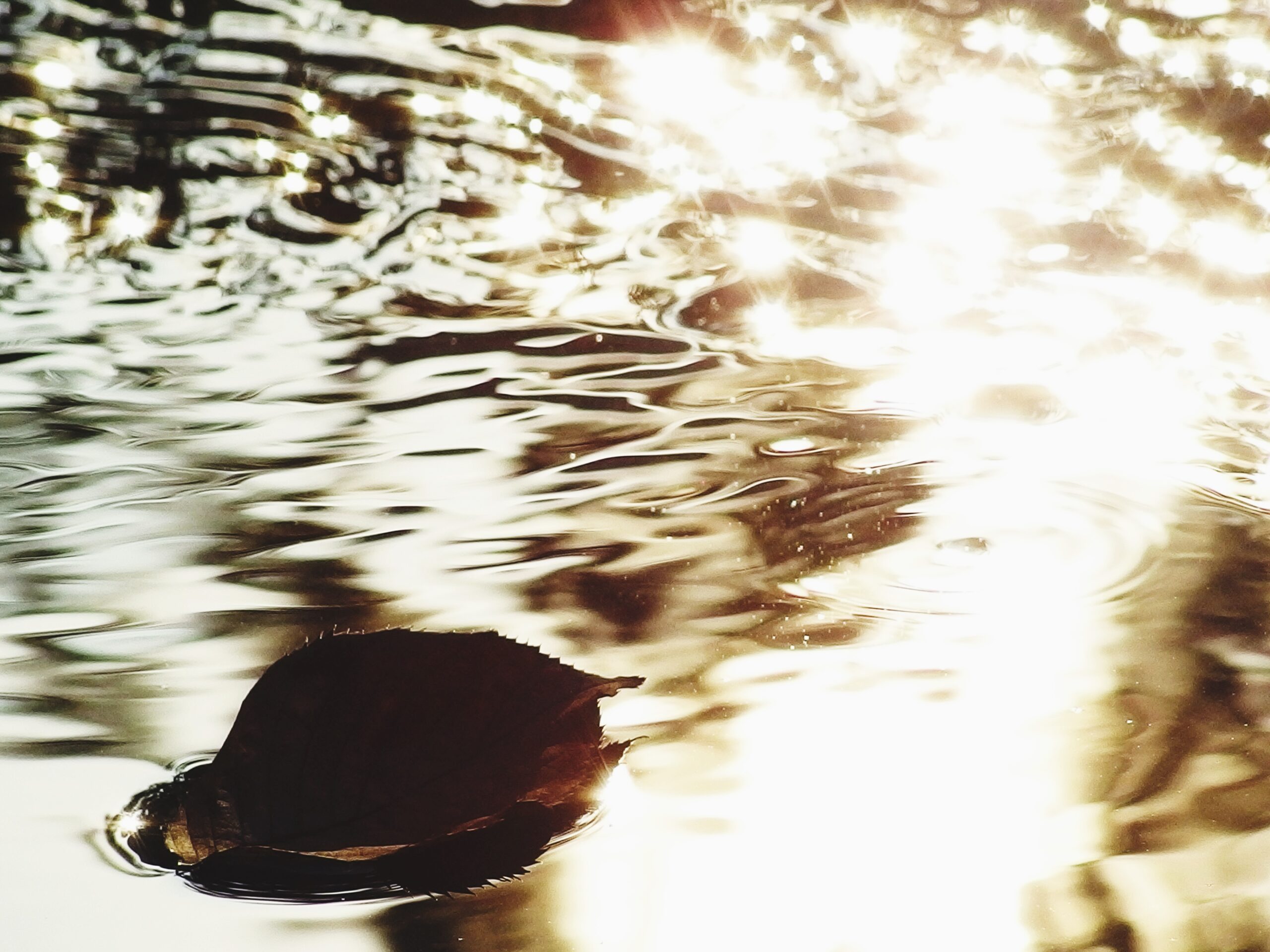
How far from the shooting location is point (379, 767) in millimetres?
618

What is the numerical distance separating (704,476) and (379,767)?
59 cm

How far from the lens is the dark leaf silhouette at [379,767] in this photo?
2.02ft

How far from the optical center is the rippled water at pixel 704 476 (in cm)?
66

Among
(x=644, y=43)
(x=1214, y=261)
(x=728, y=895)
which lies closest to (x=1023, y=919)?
(x=728, y=895)

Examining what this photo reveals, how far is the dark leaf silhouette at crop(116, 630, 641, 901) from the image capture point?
62cm

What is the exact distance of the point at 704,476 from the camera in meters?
1.16

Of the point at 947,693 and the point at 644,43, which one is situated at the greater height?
the point at 644,43

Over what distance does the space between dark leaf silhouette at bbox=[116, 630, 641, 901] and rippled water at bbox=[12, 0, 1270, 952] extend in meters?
0.02

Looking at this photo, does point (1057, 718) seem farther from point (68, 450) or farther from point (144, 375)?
point (144, 375)

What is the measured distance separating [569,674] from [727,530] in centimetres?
44

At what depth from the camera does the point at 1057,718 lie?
2.60 feet

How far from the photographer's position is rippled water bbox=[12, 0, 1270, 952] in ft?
2.17

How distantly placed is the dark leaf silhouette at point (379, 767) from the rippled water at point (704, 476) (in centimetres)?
2

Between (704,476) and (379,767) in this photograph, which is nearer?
(379,767)
